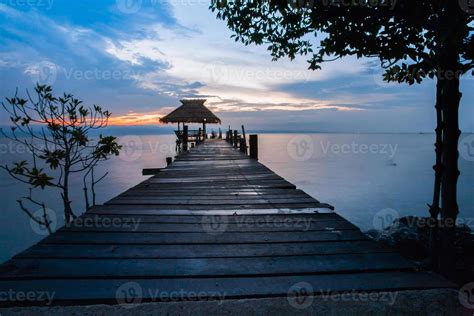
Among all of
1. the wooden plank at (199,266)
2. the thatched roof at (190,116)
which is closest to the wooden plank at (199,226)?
the wooden plank at (199,266)

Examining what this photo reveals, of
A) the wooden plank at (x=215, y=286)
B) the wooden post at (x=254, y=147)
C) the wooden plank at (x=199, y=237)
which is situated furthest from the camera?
the wooden post at (x=254, y=147)

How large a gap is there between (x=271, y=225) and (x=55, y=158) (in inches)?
156

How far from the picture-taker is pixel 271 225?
314cm

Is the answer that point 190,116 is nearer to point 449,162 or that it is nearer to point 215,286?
point 449,162

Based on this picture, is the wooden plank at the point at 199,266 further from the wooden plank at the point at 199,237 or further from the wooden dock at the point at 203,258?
the wooden plank at the point at 199,237

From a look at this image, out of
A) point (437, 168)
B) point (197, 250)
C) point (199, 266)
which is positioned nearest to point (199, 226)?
point (197, 250)

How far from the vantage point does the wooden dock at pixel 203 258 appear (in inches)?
71.4

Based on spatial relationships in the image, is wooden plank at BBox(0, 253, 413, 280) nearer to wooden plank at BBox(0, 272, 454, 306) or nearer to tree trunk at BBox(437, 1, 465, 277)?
wooden plank at BBox(0, 272, 454, 306)

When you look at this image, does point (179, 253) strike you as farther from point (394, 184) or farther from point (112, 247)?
point (394, 184)

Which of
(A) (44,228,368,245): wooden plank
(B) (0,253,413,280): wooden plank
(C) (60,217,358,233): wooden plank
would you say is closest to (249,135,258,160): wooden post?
(C) (60,217,358,233): wooden plank

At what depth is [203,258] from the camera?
2.28 metres

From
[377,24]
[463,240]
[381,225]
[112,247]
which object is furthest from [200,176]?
[381,225]

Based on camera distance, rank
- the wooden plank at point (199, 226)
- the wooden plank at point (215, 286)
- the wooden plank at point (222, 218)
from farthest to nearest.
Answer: the wooden plank at point (222, 218)
the wooden plank at point (199, 226)
the wooden plank at point (215, 286)

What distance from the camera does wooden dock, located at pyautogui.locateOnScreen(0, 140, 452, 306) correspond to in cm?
181
